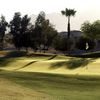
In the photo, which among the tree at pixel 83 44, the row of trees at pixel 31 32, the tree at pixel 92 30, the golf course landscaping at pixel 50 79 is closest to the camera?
the golf course landscaping at pixel 50 79

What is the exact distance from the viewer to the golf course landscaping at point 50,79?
2476 centimetres

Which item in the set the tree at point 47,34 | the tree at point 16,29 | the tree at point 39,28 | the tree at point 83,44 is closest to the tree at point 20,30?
the tree at point 16,29

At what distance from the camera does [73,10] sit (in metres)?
123

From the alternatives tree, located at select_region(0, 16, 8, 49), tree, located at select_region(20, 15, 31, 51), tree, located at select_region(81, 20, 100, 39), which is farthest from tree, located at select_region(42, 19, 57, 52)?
tree, located at select_region(81, 20, 100, 39)

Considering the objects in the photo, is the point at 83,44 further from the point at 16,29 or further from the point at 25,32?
the point at 16,29

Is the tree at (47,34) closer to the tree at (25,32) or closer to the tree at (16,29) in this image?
the tree at (25,32)

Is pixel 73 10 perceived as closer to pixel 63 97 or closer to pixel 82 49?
pixel 82 49

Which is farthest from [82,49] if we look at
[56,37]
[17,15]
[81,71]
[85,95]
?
[85,95]

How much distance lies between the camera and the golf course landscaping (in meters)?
24.8

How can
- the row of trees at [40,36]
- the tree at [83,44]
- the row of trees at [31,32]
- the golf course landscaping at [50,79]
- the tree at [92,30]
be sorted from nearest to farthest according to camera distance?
the golf course landscaping at [50,79] → the tree at [92,30] → the row of trees at [40,36] → the row of trees at [31,32] → the tree at [83,44]

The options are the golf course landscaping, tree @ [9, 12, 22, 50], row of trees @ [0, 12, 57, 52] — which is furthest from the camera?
tree @ [9, 12, 22, 50]

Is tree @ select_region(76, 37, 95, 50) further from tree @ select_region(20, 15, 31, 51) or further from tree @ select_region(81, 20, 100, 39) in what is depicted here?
tree @ select_region(81, 20, 100, 39)

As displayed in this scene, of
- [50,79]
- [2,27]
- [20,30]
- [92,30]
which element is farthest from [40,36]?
[50,79]

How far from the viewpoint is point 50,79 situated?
37.4 metres
